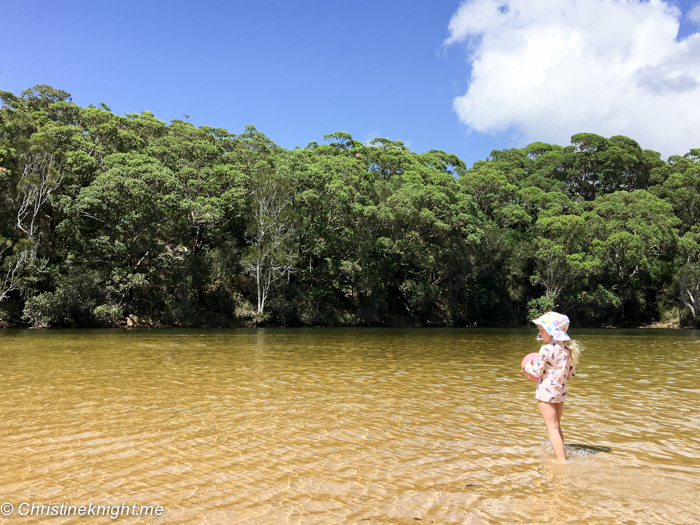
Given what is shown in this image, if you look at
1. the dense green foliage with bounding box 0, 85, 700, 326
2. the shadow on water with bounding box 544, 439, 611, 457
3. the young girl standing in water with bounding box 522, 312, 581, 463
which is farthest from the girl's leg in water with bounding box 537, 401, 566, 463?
the dense green foliage with bounding box 0, 85, 700, 326

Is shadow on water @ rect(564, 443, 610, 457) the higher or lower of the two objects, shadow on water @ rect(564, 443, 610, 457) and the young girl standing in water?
the lower

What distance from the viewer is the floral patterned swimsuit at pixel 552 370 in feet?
19.1

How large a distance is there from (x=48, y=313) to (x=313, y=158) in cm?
2526

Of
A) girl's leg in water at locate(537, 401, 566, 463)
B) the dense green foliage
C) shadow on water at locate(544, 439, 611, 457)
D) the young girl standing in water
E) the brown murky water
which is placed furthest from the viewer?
the dense green foliage

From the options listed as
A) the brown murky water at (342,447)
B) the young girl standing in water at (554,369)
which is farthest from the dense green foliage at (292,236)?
the young girl standing in water at (554,369)

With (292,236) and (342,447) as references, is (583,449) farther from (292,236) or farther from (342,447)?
(292,236)

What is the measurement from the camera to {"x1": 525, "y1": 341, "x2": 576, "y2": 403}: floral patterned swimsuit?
5836mm

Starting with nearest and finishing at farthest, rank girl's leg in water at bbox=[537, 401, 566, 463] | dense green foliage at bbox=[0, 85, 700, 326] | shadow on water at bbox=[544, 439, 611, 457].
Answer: girl's leg in water at bbox=[537, 401, 566, 463], shadow on water at bbox=[544, 439, 611, 457], dense green foliage at bbox=[0, 85, 700, 326]

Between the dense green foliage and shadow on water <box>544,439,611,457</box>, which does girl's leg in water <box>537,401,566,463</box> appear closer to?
shadow on water <box>544,439,611,457</box>

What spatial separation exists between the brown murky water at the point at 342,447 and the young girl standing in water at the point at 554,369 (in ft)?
1.61

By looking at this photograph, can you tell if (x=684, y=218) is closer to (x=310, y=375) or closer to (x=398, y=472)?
(x=310, y=375)

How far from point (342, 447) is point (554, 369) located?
111 inches

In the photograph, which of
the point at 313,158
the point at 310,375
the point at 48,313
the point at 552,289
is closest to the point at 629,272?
the point at 552,289

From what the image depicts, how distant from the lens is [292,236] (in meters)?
39.5
